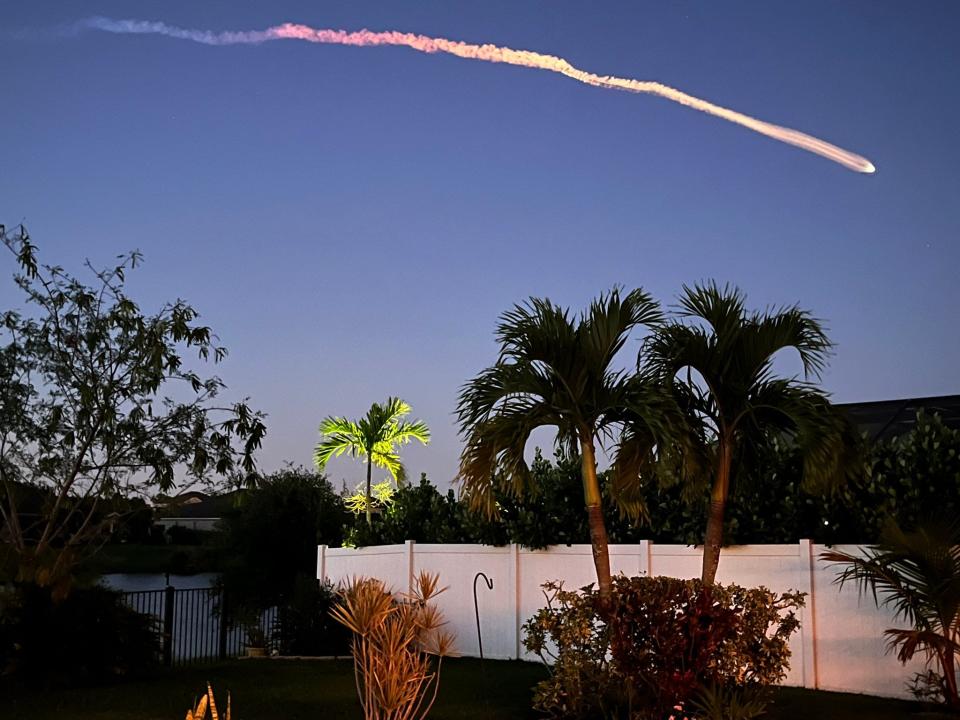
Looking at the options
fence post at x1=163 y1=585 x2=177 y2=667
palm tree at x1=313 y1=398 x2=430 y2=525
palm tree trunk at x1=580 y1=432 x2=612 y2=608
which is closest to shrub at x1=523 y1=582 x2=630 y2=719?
palm tree trunk at x1=580 y1=432 x2=612 y2=608

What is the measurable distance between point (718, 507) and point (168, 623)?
10.4 metres

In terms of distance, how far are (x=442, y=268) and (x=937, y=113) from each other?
26.0 feet

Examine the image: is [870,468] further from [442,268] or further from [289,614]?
[289,614]

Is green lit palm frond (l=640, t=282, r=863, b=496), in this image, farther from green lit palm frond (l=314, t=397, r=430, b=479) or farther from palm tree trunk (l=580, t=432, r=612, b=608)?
green lit palm frond (l=314, t=397, r=430, b=479)

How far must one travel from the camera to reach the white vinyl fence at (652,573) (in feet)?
40.7

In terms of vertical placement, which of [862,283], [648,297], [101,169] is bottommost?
[648,297]

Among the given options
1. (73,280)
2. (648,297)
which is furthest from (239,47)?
(648,297)

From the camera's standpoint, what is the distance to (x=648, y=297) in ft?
37.3

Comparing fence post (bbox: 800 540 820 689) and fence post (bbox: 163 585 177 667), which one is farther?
fence post (bbox: 163 585 177 667)

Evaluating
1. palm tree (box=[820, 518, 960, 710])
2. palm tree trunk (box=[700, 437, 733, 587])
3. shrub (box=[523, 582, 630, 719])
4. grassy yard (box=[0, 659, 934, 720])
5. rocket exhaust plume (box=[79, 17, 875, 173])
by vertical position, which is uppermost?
rocket exhaust plume (box=[79, 17, 875, 173])

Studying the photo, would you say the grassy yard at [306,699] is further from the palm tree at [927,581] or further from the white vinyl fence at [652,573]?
the palm tree at [927,581]

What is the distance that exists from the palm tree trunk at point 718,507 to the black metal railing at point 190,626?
8451 mm

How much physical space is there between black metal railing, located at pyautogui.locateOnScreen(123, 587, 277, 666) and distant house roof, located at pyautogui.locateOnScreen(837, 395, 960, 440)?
10.8 meters

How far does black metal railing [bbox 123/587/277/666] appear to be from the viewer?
17.0 m
